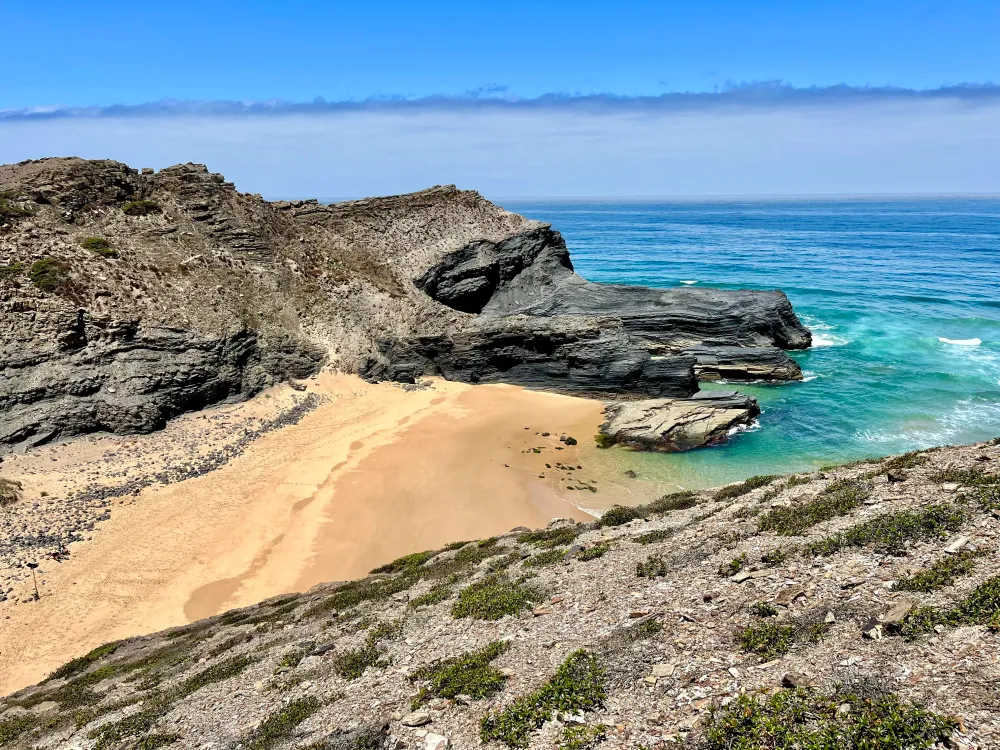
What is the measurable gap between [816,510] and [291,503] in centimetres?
1839

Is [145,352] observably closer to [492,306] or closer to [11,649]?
[11,649]

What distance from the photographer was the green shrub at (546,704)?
8.95 m

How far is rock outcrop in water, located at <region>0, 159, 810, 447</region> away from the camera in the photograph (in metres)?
28.0

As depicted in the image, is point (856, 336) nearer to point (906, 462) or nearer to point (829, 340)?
point (829, 340)

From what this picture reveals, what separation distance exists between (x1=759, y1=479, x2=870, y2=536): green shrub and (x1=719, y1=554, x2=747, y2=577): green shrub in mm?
1328

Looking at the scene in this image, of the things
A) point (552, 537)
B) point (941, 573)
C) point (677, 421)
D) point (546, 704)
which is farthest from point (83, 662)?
point (677, 421)

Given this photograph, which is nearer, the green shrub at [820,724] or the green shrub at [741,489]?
the green shrub at [820,724]

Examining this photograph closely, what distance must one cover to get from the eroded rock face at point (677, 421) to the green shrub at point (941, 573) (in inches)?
760

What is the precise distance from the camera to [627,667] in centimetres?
978

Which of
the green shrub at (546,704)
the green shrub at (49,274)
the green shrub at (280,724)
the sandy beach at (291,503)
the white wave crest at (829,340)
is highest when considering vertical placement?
the green shrub at (49,274)

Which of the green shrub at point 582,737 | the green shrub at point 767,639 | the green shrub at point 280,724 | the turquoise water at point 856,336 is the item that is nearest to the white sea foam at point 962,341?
the turquoise water at point 856,336

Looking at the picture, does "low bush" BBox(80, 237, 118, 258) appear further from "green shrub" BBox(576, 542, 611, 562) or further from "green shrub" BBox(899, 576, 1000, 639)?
"green shrub" BBox(899, 576, 1000, 639)

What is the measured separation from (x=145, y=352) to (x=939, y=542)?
1247 inches

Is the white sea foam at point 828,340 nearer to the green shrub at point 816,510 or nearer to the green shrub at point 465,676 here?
the green shrub at point 816,510
